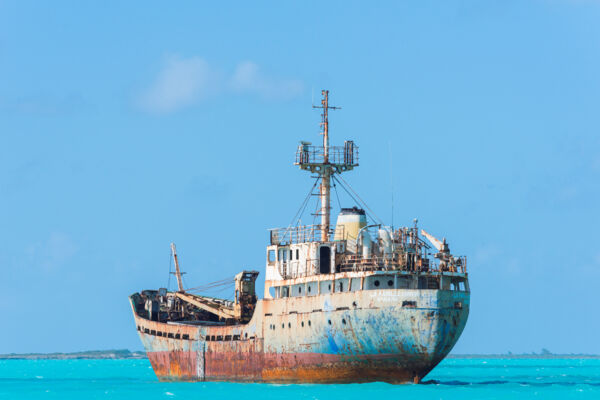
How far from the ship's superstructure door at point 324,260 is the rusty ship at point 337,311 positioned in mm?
48

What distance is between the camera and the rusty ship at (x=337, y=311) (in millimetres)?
48000

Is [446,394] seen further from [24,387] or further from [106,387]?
[24,387]

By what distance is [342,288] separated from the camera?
50.0 meters

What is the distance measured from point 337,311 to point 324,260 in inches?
156

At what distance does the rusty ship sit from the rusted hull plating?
45mm

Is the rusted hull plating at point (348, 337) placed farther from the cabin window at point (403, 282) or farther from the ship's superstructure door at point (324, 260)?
the ship's superstructure door at point (324, 260)

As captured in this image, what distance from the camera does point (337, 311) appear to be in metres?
49.1

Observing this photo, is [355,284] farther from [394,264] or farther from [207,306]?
[207,306]

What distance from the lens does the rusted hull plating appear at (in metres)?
47.7

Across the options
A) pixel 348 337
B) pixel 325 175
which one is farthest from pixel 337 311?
pixel 325 175

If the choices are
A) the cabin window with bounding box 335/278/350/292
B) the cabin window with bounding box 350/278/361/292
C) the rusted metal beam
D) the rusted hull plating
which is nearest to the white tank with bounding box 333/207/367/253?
the cabin window with bounding box 335/278/350/292

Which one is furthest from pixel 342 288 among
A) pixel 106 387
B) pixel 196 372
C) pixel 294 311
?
pixel 106 387

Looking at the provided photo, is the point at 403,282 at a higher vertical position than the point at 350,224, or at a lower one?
lower

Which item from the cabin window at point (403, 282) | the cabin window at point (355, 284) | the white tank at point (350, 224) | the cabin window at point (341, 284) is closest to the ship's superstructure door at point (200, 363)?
the white tank at point (350, 224)
